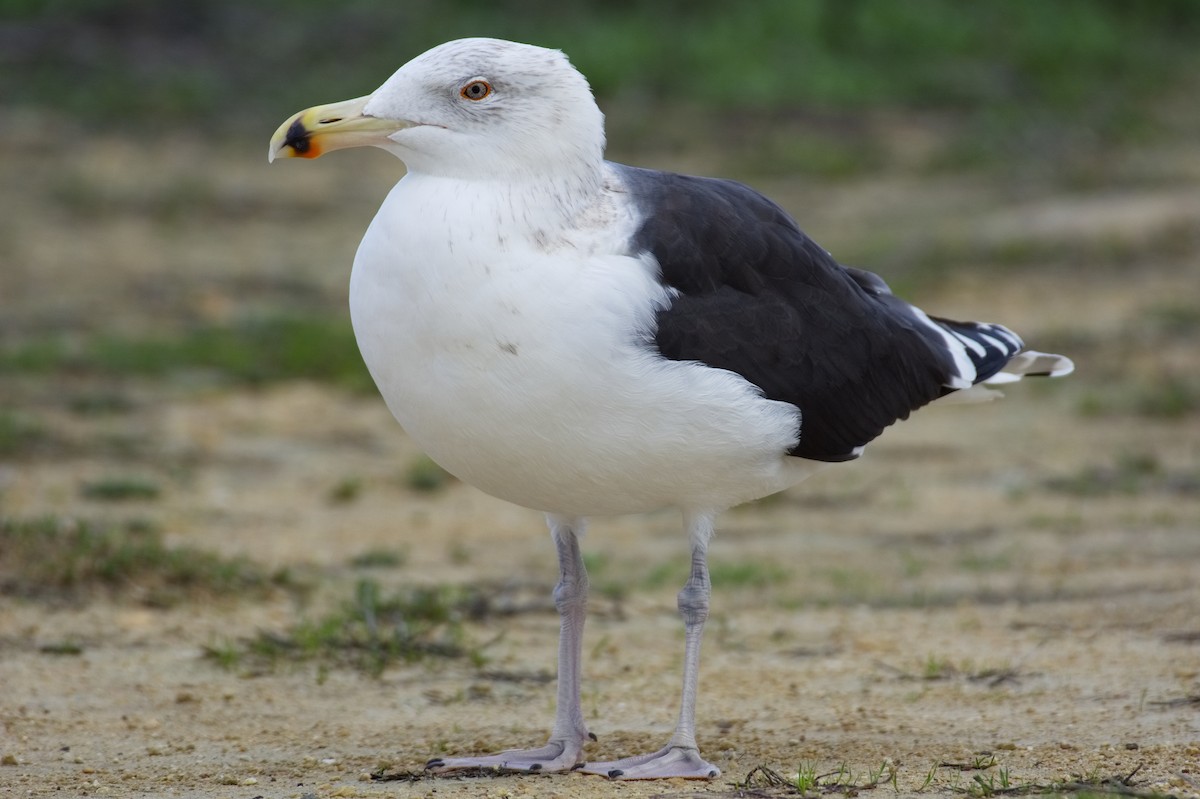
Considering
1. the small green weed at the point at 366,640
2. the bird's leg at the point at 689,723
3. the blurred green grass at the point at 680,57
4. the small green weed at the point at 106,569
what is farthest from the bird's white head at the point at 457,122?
the blurred green grass at the point at 680,57

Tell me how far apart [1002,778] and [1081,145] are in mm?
10767

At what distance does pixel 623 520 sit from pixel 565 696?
3040mm

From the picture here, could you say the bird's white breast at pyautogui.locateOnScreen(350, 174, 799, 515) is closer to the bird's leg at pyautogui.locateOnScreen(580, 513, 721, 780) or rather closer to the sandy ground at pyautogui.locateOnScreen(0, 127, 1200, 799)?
the bird's leg at pyautogui.locateOnScreen(580, 513, 721, 780)

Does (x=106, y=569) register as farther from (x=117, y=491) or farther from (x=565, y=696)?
(x=565, y=696)

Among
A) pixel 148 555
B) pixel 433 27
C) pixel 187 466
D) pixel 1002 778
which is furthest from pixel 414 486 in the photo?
pixel 433 27

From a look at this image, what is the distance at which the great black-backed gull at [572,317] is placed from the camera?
3848 millimetres

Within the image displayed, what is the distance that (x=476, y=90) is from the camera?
404cm

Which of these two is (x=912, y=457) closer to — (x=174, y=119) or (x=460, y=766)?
(x=460, y=766)

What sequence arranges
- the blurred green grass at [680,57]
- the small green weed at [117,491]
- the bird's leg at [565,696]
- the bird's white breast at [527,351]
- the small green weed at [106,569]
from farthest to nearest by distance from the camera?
1. the blurred green grass at [680,57]
2. the small green weed at [117,491]
3. the small green weed at [106,569]
4. the bird's leg at [565,696]
5. the bird's white breast at [527,351]

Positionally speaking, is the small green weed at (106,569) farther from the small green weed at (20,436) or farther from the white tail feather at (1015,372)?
the white tail feather at (1015,372)

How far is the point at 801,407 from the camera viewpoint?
4.39m

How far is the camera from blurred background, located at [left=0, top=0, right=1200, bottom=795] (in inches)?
207

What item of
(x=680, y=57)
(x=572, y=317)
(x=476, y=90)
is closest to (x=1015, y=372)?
(x=572, y=317)

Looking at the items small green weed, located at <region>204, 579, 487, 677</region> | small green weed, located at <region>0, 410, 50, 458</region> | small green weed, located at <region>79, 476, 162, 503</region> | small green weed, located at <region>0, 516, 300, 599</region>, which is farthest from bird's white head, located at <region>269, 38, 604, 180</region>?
small green weed, located at <region>0, 410, 50, 458</region>
